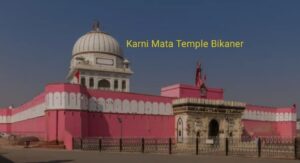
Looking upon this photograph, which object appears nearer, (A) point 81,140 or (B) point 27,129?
(A) point 81,140

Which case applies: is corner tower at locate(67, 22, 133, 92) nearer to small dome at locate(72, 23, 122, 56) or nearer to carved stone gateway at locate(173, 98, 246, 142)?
small dome at locate(72, 23, 122, 56)

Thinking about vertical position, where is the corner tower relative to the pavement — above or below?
above

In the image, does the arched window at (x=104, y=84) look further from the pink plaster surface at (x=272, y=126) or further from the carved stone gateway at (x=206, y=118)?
the pink plaster surface at (x=272, y=126)

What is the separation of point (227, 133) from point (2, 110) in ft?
133

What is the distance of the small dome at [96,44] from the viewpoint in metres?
46.4

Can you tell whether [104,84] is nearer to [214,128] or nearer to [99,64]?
[99,64]

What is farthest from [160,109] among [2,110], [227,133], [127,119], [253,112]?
[2,110]

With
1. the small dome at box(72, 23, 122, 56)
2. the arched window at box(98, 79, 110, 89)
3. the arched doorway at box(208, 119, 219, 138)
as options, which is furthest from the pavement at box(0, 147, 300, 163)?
the small dome at box(72, 23, 122, 56)

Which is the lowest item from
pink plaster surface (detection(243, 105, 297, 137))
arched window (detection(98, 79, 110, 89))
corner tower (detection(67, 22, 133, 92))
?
pink plaster surface (detection(243, 105, 297, 137))

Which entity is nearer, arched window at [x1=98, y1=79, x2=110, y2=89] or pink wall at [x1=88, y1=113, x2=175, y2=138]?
pink wall at [x1=88, y1=113, x2=175, y2=138]

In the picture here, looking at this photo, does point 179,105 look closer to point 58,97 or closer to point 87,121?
point 87,121

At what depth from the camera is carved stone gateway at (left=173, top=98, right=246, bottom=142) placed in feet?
123

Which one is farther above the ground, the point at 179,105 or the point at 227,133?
the point at 179,105

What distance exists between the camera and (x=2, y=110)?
→ 61000mm
